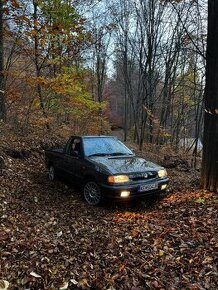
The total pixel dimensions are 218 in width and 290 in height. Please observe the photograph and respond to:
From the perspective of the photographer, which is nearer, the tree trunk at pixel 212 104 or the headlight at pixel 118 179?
the headlight at pixel 118 179

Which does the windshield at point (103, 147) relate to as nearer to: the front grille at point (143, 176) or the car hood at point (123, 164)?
the car hood at point (123, 164)

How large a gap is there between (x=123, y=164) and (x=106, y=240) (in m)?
2.28

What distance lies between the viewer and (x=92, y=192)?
21.4 ft

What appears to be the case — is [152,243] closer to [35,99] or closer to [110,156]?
[110,156]

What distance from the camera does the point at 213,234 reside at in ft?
14.6

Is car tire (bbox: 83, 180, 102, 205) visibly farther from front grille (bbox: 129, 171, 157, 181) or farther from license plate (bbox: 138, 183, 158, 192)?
license plate (bbox: 138, 183, 158, 192)

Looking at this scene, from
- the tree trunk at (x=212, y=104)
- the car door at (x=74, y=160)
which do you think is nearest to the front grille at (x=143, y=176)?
the tree trunk at (x=212, y=104)

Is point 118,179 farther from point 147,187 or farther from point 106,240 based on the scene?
point 106,240

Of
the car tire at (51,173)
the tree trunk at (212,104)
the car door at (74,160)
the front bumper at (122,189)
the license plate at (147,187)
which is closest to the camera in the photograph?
the front bumper at (122,189)

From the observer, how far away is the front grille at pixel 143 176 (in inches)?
239

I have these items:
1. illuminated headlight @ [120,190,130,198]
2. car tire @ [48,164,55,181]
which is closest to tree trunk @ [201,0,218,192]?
illuminated headlight @ [120,190,130,198]

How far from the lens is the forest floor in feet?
11.5

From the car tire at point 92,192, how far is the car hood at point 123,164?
0.51m

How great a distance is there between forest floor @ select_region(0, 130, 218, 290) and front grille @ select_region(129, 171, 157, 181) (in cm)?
72
